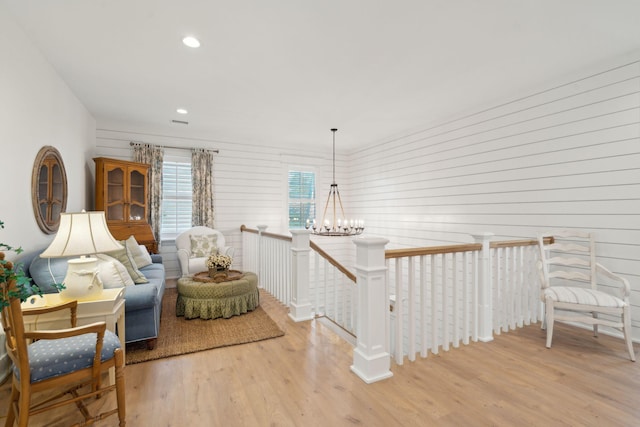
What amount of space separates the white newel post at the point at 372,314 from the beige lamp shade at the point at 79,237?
5.88ft

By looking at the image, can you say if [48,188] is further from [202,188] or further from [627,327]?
[627,327]

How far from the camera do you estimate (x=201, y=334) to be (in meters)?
3.17

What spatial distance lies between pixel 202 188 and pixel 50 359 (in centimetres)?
432

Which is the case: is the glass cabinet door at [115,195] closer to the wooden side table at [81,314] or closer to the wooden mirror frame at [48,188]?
→ the wooden mirror frame at [48,188]

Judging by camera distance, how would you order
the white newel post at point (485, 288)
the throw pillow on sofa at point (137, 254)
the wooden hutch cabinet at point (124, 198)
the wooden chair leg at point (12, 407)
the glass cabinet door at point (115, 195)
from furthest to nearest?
the glass cabinet door at point (115, 195) < the wooden hutch cabinet at point (124, 198) < the throw pillow on sofa at point (137, 254) < the white newel post at point (485, 288) < the wooden chair leg at point (12, 407)

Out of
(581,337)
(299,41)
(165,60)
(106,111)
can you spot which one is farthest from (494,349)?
(106,111)

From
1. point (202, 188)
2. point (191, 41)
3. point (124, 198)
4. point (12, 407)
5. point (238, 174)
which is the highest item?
point (191, 41)

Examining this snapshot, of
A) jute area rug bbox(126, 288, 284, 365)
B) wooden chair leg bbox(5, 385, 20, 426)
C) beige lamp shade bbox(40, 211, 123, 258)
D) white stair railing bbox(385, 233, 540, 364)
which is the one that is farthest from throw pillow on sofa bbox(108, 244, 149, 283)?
white stair railing bbox(385, 233, 540, 364)

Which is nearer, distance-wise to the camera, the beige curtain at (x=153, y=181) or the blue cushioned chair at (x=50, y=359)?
the blue cushioned chair at (x=50, y=359)

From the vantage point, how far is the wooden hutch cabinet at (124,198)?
4590mm

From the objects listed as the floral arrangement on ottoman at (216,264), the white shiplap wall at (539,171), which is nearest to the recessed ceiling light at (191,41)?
the floral arrangement on ottoman at (216,264)

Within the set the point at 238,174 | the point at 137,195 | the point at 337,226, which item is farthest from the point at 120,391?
the point at 337,226

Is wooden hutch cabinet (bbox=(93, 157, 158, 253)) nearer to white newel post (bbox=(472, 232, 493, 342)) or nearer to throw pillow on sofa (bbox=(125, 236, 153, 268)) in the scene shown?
throw pillow on sofa (bbox=(125, 236, 153, 268))

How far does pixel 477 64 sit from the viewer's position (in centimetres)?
324
